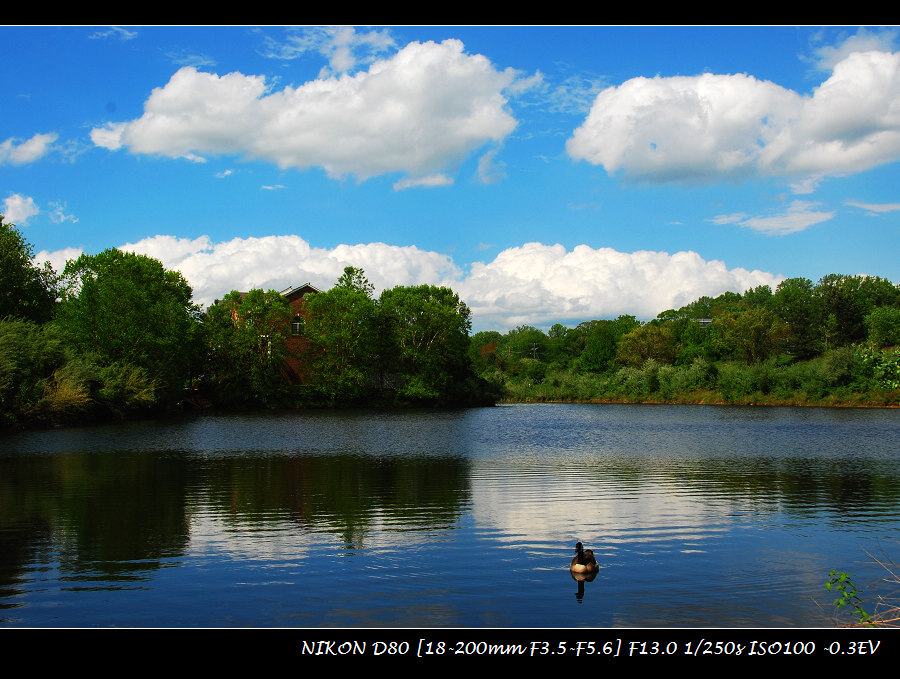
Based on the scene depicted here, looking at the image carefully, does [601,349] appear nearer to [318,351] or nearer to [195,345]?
[318,351]

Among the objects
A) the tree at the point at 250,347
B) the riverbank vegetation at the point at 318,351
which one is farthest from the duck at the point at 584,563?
the tree at the point at 250,347

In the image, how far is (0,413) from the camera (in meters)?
37.2

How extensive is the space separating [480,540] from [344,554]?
8.90 feet

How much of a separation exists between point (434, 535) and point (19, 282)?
54.5 metres

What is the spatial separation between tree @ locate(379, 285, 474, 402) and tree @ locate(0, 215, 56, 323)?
36161 mm

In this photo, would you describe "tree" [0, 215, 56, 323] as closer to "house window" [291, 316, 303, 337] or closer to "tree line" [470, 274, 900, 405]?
"house window" [291, 316, 303, 337]

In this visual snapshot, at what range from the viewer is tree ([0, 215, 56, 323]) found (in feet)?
168

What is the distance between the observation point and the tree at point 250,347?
2724 inches

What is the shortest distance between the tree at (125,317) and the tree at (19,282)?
1.68 m

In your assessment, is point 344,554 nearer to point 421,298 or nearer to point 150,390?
point 150,390

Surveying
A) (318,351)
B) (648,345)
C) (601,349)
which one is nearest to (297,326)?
(318,351)

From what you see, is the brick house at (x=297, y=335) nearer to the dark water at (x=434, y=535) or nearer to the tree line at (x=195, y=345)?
the tree line at (x=195, y=345)
